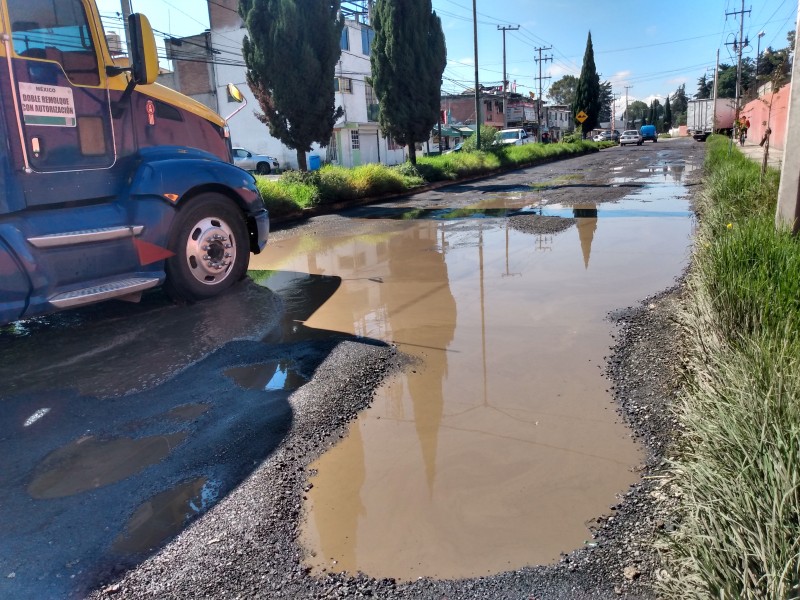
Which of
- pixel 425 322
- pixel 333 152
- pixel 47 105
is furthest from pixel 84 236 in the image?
pixel 333 152

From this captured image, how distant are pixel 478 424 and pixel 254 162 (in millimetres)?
32263

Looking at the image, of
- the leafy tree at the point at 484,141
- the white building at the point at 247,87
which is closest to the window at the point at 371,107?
the white building at the point at 247,87

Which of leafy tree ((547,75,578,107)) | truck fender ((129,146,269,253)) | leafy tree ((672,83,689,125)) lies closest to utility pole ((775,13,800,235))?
truck fender ((129,146,269,253))

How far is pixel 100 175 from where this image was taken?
563 cm

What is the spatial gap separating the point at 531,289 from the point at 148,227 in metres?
4.09

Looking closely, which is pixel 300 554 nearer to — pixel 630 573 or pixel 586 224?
pixel 630 573

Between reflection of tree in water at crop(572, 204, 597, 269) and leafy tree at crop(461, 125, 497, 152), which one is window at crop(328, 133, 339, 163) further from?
reflection of tree in water at crop(572, 204, 597, 269)

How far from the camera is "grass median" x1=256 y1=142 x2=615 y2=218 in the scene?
14.2m

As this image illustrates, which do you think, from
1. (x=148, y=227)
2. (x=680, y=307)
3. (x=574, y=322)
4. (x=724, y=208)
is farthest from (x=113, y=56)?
(x=724, y=208)

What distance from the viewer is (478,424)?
387 cm

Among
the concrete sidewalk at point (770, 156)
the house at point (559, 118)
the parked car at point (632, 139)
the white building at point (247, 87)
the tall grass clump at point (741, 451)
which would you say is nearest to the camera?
the tall grass clump at point (741, 451)

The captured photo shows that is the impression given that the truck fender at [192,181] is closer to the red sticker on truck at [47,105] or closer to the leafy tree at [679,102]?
the red sticker on truck at [47,105]

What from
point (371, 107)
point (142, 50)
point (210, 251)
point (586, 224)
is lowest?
point (586, 224)

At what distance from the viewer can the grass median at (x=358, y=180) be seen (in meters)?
14.2
